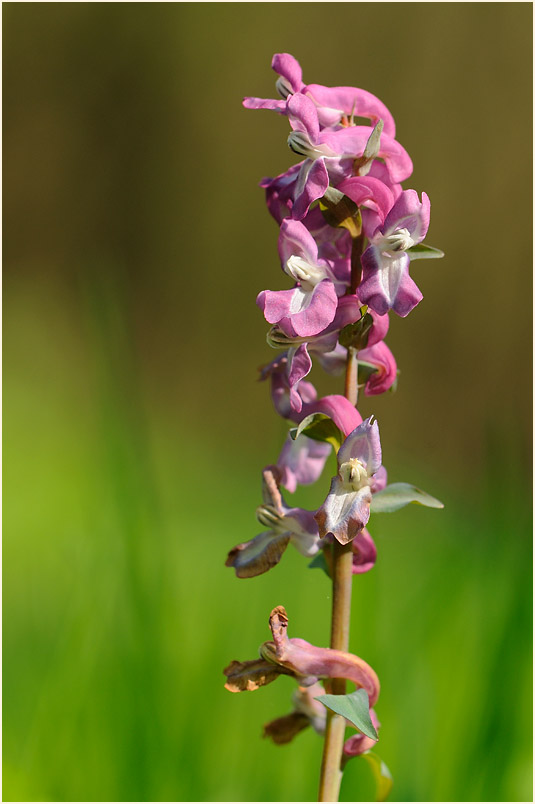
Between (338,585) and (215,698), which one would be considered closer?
(338,585)

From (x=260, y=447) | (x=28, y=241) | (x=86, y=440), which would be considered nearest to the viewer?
(x=86, y=440)

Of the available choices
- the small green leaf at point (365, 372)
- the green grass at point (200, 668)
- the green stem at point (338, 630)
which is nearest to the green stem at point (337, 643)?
the green stem at point (338, 630)

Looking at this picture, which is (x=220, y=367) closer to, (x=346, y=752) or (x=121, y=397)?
(x=121, y=397)

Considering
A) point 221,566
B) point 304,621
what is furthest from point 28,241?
point 304,621

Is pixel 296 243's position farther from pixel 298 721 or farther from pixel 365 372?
pixel 298 721

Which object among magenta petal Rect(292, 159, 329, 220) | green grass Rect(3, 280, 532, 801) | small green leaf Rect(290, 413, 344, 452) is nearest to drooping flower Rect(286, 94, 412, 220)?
magenta petal Rect(292, 159, 329, 220)

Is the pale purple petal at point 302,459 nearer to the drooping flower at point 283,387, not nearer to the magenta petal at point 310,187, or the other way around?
the drooping flower at point 283,387
